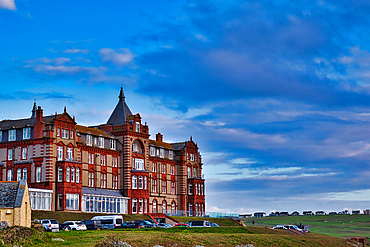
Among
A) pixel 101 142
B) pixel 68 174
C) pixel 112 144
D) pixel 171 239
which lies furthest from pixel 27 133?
pixel 171 239

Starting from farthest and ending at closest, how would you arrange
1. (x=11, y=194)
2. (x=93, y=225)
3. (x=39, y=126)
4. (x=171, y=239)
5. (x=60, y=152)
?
(x=60, y=152)
(x=39, y=126)
(x=93, y=225)
(x=171, y=239)
(x=11, y=194)

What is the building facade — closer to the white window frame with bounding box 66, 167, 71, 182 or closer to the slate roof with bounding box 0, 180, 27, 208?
the white window frame with bounding box 66, 167, 71, 182

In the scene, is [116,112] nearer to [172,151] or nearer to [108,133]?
[108,133]

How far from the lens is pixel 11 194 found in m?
43.2

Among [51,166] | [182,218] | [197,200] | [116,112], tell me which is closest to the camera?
[51,166]

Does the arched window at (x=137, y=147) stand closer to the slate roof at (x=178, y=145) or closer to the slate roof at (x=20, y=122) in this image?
the slate roof at (x=178, y=145)

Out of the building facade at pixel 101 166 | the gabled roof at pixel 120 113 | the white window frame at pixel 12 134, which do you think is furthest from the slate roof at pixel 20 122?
the gabled roof at pixel 120 113

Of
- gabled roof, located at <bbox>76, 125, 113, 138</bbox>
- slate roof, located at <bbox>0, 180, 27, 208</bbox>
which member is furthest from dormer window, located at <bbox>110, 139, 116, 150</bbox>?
slate roof, located at <bbox>0, 180, 27, 208</bbox>

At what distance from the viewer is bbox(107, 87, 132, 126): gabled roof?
101125mm

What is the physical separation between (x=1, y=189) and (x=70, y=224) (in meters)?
23.5

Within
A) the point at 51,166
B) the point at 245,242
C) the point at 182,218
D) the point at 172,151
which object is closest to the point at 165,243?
the point at 245,242

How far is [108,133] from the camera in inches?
3930

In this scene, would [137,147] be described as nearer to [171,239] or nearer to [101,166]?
[101,166]

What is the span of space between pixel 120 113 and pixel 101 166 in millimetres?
12392
